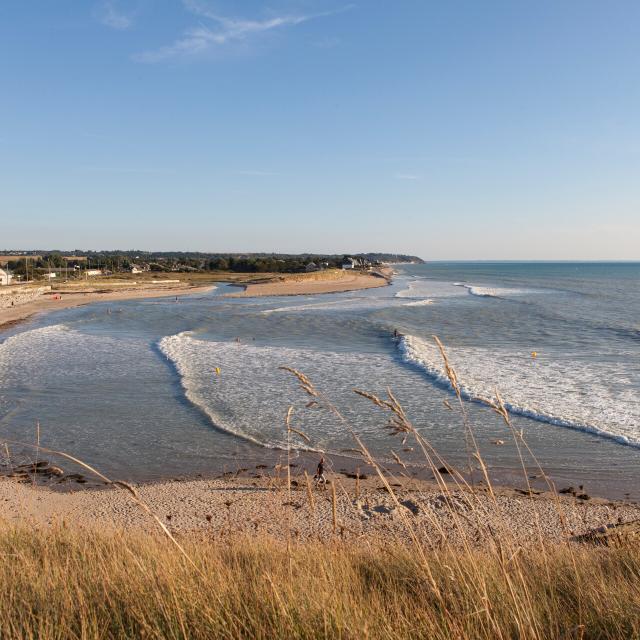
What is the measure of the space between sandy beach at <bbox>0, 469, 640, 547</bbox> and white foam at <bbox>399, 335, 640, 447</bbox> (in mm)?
3370

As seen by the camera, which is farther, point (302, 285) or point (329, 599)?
point (302, 285)

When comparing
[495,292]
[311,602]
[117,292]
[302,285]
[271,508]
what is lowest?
[271,508]

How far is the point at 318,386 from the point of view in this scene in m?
18.5

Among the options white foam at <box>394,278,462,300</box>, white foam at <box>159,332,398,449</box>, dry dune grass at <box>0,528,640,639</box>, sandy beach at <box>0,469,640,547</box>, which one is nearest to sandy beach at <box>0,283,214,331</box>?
white foam at <box>159,332,398,449</box>

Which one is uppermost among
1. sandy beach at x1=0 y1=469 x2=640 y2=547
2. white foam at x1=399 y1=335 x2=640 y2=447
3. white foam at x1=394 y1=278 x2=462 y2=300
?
white foam at x1=394 y1=278 x2=462 y2=300

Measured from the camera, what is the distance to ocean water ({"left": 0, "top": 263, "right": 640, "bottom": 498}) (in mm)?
12609

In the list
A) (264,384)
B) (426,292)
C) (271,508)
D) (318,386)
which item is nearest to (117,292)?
(426,292)

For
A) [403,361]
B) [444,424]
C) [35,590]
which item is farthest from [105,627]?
[403,361]

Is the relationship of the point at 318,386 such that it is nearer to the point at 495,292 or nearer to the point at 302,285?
the point at 495,292

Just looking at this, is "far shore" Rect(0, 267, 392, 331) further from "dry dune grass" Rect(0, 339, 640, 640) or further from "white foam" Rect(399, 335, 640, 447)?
"dry dune grass" Rect(0, 339, 640, 640)

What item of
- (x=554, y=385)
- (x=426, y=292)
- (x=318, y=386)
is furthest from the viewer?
(x=426, y=292)

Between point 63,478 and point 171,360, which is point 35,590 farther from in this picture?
point 171,360

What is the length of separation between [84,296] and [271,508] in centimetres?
6524

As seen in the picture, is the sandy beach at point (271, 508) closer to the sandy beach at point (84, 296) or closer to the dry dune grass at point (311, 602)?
the dry dune grass at point (311, 602)
